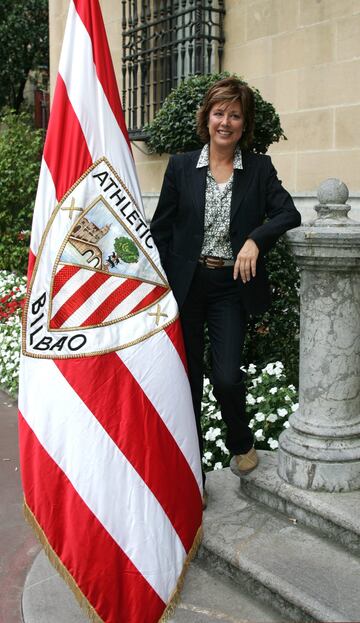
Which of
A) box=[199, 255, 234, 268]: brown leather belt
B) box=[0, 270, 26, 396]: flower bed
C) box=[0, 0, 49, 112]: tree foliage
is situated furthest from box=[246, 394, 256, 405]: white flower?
box=[0, 0, 49, 112]: tree foliage

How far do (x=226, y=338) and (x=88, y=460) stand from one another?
0.81 metres

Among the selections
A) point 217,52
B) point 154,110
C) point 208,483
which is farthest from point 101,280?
point 154,110

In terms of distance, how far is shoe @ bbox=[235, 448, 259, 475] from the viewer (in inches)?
131

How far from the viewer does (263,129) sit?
4.31 m

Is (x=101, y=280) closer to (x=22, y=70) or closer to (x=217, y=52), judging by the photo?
(x=217, y=52)

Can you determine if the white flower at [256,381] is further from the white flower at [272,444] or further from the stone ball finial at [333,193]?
the stone ball finial at [333,193]

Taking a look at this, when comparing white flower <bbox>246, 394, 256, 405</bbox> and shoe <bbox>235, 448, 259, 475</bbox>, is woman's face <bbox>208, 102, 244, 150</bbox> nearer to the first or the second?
shoe <bbox>235, 448, 259, 475</bbox>

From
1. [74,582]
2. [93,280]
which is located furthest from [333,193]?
[74,582]

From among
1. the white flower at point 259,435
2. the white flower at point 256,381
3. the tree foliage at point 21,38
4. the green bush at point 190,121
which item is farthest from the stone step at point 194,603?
the tree foliage at point 21,38

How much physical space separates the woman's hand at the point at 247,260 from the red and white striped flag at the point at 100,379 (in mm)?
325

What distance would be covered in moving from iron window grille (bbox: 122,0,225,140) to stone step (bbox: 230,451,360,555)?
16.9 feet

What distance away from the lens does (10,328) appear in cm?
687

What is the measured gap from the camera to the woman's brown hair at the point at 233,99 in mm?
2918

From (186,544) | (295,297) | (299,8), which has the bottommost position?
(186,544)
